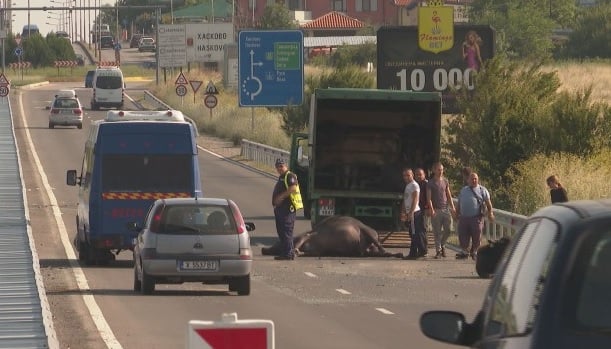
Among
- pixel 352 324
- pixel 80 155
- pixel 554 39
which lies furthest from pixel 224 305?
pixel 554 39

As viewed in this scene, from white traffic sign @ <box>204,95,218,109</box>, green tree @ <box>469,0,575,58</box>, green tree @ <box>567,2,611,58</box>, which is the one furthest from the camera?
green tree @ <box>567,2,611,58</box>

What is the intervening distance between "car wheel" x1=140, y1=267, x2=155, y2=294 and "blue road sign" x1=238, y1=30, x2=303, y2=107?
29794 millimetres

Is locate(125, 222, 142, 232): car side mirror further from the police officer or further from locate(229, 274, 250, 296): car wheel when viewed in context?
the police officer

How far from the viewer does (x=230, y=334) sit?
6.62 metres

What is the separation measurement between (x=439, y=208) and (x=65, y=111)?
156 ft

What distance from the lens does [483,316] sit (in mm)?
6410

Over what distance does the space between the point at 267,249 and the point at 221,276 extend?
703 cm

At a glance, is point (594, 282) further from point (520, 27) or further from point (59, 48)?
point (59, 48)

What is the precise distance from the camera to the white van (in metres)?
88.2

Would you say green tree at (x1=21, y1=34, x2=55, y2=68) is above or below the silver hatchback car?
below

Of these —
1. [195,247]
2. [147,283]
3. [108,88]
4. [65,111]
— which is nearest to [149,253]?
[147,283]

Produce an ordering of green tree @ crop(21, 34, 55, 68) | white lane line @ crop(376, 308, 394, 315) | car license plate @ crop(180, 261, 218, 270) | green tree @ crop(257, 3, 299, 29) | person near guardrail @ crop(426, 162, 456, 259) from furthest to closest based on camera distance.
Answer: green tree @ crop(21, 34, 55, 68) → green tree @ crop(257, 3, 299, 29) → person near guardrail @ crop(426, 162, 456, 259) → car license plate @ crop(180, 261, 218, 270) → white lane line @ crop(376, 308, 394, 315)

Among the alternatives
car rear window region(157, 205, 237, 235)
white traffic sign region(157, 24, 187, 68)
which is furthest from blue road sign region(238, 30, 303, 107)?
white traffic sign region(157, 24, 187, 68)

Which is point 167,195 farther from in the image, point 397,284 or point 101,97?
point 101,97
